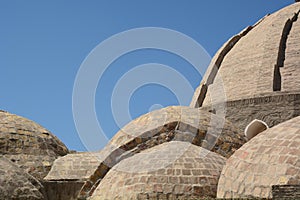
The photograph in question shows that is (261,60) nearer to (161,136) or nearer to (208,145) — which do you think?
(208,145)

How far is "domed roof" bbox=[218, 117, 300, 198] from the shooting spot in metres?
7.72

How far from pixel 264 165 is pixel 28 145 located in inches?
341

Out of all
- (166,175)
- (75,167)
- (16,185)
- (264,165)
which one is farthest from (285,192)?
(75,167)

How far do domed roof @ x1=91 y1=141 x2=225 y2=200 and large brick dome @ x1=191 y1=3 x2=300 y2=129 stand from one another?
6.58 metres

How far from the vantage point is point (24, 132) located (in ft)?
50.6

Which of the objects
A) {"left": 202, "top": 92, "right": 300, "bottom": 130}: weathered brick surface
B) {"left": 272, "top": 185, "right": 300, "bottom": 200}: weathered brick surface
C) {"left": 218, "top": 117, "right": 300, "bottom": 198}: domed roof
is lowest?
{"left": 272, "top": 185, "right": 300, "bottom": 200}: weathered brick surface

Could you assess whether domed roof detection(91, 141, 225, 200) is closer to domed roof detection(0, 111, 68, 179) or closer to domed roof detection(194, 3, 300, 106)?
domed roof detection(0, 111, 68, 179)

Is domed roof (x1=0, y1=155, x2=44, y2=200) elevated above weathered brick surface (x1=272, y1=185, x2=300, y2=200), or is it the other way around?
weathered brick surface (x1=272, y1=185, x2=300, y2=200)

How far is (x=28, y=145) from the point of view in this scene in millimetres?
15164

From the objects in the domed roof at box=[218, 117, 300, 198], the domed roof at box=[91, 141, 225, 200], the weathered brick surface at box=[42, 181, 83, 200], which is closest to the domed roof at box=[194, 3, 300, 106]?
the weathered brick surface at box=[42, 181, 83, 200]

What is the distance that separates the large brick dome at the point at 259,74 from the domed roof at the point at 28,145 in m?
5.39

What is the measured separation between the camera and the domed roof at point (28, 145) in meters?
14.8

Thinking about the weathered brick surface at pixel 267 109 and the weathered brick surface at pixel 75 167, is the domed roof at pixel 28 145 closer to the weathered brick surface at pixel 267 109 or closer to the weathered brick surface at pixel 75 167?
the weathered brick surface at pixel 75 167

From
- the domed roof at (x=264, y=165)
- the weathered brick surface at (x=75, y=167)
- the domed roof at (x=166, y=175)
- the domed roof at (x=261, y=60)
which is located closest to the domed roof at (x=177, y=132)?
the domed roof at (x=166, y=175)
